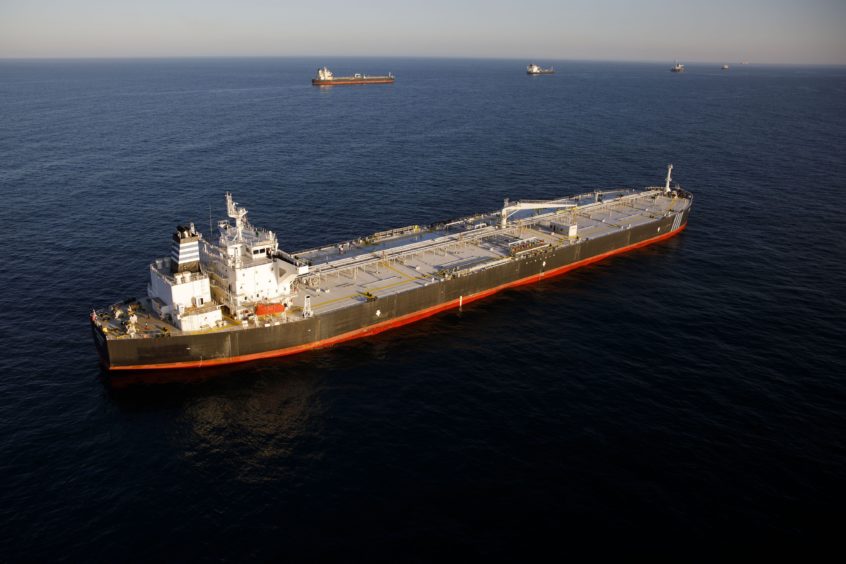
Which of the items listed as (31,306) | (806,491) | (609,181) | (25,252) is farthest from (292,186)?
(806,491)

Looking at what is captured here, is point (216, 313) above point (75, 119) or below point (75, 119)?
below

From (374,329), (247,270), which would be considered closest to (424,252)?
(374,329)

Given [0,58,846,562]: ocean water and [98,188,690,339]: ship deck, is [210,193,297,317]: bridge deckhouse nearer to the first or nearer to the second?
[98,188,690,339]: ship deck

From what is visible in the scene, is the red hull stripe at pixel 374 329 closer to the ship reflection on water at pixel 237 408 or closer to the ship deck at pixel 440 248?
the ship reflection on water at pixel 237 408

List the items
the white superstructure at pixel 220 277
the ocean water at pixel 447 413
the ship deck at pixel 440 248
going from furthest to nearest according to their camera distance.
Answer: the ship deck at pixel 440 248
the white superstructure at pixel 220 277
the ocean water at pixel 447 413

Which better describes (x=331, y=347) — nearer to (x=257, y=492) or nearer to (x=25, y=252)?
(x=257, y=492)

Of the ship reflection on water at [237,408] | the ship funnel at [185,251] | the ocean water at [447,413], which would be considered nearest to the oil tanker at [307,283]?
the ship funnel at [185,251]
